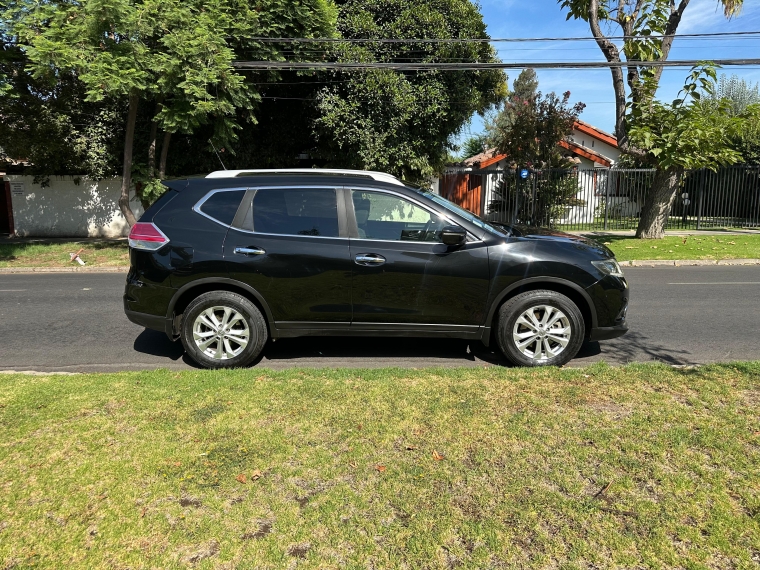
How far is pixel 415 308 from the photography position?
5.28 metres

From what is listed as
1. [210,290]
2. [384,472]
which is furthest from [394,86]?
[384,472]

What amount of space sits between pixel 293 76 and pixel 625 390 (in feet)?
49.1

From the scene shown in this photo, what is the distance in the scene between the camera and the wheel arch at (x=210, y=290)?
17.3 ft

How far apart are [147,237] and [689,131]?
42.6 feet

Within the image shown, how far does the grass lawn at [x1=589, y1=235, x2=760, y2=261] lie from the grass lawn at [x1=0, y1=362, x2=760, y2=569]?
10.3 metres

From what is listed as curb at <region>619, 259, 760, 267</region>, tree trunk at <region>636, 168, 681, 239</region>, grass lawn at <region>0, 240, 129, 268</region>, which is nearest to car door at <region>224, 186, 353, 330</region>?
grass lawn at <region>0, 240, 129, 268</region>

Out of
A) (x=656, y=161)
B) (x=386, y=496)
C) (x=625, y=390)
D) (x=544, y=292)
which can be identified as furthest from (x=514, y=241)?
(x=656, y=161)

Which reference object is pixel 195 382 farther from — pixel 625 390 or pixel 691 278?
pixel 691 278

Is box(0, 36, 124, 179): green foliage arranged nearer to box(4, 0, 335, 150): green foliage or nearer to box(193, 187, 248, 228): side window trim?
box(4, 0, 335, 150): green foliage

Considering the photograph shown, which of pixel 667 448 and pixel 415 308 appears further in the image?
pixel 415 308

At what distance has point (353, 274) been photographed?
5203 millimetres

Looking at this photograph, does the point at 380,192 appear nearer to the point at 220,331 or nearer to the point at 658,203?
the point at 220,331

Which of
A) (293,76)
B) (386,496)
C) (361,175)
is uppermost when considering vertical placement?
(293,76)

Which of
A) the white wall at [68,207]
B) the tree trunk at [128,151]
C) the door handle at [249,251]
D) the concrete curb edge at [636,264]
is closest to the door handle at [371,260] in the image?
the door handle at [249,251]
